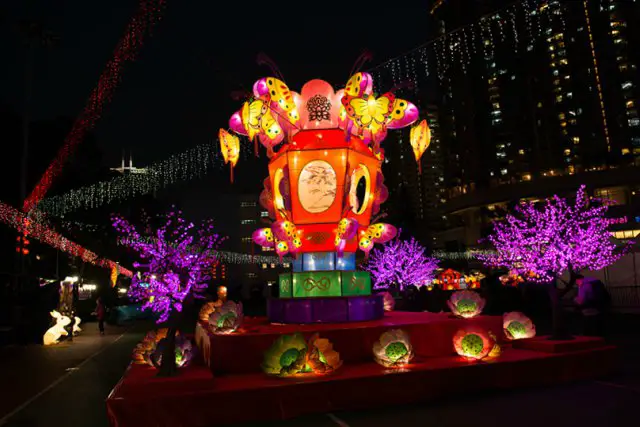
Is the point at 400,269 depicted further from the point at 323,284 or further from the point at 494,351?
the point at 494,351

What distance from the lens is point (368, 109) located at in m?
10.4

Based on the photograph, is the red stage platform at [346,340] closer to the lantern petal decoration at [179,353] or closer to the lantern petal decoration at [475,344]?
the lantern petal decoration at [179,353]

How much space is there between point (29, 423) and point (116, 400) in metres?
2.33

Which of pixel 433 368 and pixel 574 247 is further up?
pixel 574 247

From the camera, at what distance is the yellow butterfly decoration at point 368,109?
10.4 meters

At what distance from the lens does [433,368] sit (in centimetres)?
748

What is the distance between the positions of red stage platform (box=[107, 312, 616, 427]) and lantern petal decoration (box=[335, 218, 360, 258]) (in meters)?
2.12

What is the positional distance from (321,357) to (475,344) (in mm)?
2574

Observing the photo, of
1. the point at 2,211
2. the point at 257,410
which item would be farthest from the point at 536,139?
the point at 257,410

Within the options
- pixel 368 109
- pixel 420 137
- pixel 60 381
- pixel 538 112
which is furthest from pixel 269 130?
pixel 538 112

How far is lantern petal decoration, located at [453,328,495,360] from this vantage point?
8.12 m

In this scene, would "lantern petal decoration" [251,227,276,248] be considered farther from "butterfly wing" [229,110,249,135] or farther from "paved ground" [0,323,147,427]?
"paved ground" [0,323,147,427]

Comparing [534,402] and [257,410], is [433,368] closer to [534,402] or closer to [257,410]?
[534,402]

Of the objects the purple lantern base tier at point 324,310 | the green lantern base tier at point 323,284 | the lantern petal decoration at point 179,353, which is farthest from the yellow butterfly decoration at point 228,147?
the lantern petal decoration at point 179,353
